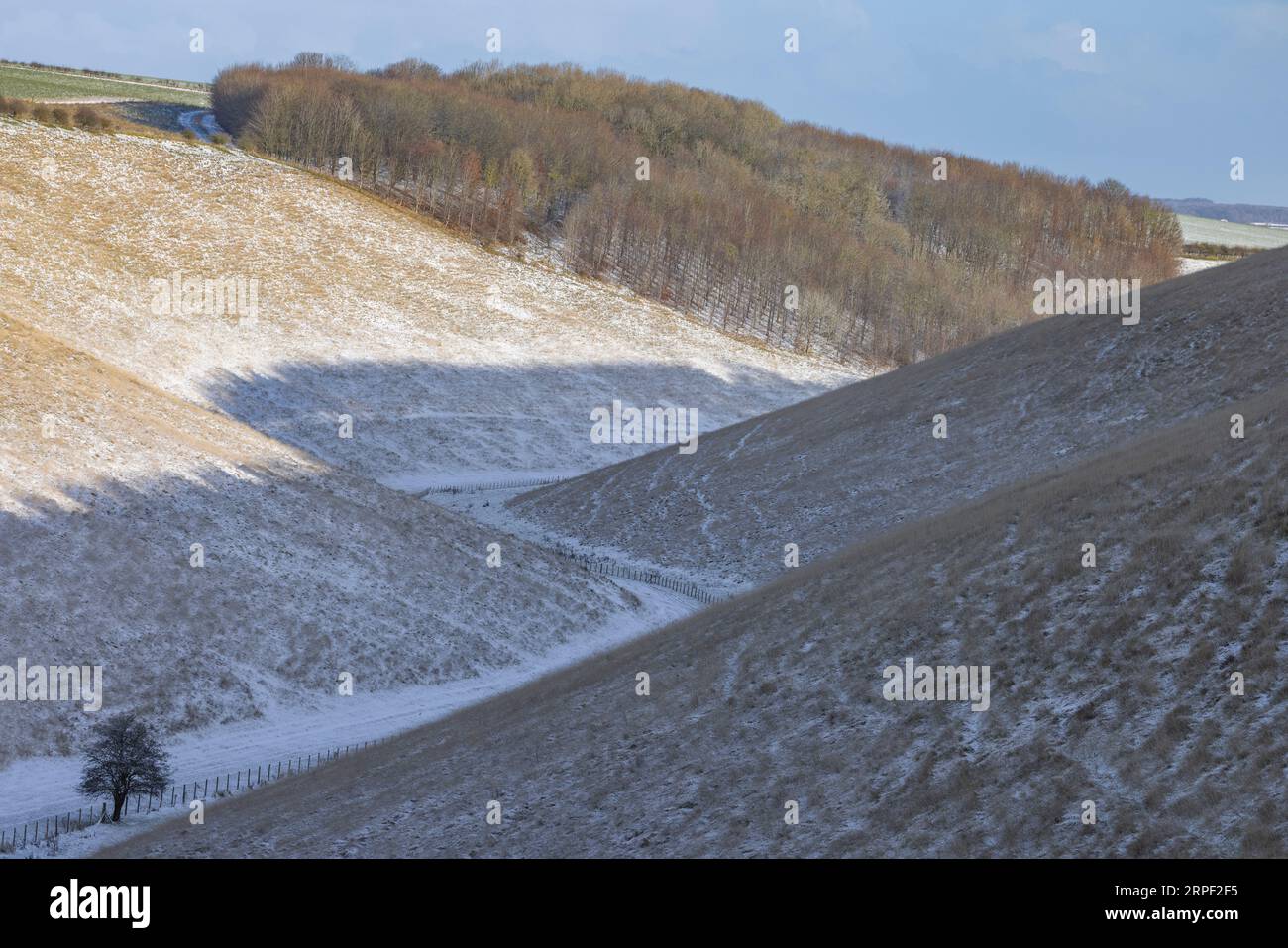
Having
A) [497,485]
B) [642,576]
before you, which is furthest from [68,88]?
[642,576]

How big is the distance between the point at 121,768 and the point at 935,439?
1611 inches

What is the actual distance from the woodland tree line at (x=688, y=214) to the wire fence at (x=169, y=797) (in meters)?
93.5

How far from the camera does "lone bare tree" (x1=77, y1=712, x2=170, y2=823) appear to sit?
92.4ft

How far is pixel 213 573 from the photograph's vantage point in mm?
40562

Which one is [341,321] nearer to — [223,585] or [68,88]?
[223,585]

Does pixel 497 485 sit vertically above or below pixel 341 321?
below

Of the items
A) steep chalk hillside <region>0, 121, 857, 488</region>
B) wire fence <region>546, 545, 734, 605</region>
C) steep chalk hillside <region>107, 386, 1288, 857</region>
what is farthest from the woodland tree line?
steep chalk hillside <region>107, 386, 1288, 857</region>

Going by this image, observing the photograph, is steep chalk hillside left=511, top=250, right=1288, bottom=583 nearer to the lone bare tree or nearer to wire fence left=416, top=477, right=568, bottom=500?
wire fence left=416, top=477, right=568, bottom=500

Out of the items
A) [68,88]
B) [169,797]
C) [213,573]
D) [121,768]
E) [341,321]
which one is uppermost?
[68,88]

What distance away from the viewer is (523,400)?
93.5 meters

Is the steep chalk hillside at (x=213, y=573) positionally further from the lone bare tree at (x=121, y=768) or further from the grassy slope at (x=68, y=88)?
the grassy slope at (x=68, y=88)

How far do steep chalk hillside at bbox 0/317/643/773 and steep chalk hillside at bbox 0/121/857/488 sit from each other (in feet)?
89.9

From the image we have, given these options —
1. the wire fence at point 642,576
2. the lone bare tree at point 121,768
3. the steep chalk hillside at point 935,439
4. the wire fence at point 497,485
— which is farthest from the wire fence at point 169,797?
the wire fence at point 497,485
